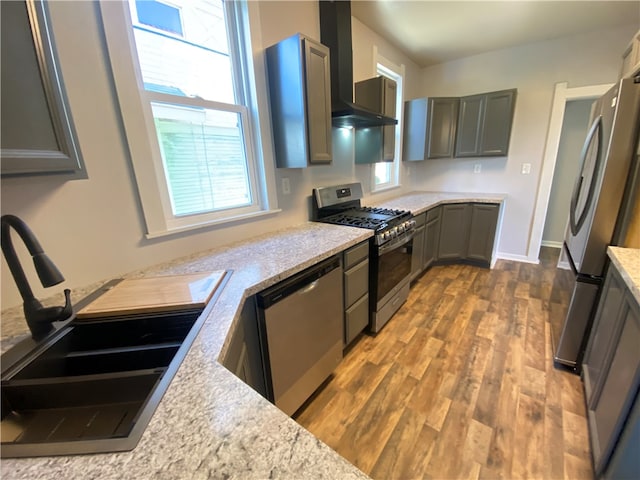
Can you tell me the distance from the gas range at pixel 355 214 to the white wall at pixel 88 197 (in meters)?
1.18

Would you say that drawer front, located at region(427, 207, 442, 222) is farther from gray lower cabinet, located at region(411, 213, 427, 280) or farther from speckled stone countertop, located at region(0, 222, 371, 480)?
speckled stone countertop, located at region(0, 222, 371, 480)

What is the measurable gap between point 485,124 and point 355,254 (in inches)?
115

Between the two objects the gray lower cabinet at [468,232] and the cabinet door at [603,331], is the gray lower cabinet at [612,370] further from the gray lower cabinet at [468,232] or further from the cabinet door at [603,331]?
the gray lower cabinet at [468,232]

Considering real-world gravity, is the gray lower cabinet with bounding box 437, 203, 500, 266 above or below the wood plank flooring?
above

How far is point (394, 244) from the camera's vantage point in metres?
2.15

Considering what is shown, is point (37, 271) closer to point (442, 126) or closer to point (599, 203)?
point (599, 203)

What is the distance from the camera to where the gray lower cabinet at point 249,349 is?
104cm

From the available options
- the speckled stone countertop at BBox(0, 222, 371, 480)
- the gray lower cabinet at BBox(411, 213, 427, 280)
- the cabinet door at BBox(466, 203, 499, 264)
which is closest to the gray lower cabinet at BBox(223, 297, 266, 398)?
the speckled stone countertop at BBox(0, 222, 371, 480)

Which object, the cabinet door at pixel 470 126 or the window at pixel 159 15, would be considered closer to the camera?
the window at pixel 159 15

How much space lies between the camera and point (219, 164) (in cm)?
172

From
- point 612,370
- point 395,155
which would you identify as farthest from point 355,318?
point 395,155

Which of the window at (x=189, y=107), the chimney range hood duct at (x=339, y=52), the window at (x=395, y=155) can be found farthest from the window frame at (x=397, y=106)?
the window at (x=189, y=107)

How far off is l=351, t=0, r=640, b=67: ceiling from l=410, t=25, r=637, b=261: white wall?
152 mm

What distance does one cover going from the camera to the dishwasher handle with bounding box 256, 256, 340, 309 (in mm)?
1192
